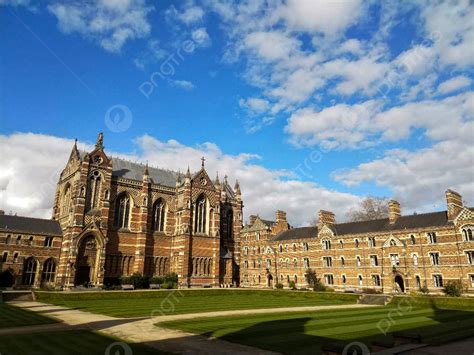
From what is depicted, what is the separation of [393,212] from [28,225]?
5605cm

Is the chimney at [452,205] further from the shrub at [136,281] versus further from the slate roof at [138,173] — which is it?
the slate roof at [138,173]

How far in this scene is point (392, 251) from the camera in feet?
170

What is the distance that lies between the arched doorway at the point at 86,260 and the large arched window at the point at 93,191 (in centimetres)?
533

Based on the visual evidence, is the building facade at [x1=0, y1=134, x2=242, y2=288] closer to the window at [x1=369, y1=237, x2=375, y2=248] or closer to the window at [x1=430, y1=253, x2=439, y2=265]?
the window at [x1=369, y1=237, x2=375, y2=248]

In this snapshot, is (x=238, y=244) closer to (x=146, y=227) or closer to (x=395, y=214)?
(x=146, y=227)

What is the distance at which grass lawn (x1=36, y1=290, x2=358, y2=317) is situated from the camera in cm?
3169

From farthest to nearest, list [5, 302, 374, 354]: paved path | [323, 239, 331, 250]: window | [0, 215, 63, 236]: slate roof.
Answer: [323, 239, 331, 250]: window → [0, 215, 63, 236]: slate roof → [5, 302, 374, 354]: paved path

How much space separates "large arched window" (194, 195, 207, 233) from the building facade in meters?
0.19

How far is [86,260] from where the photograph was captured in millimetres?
54719

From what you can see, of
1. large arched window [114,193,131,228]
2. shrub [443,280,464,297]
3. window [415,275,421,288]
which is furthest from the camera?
large arched window [114,193,131,228]

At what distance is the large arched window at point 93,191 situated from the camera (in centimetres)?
5765

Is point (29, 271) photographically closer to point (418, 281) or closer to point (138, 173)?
point (138, 173)

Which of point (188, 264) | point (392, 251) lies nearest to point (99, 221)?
point (188, 264)

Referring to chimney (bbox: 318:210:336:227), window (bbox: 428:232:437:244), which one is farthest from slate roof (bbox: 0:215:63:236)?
window (bbox: 428:232:437:244)
